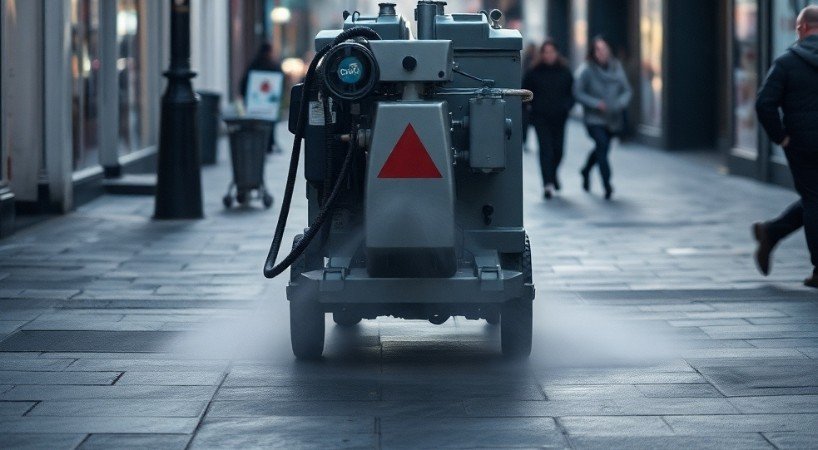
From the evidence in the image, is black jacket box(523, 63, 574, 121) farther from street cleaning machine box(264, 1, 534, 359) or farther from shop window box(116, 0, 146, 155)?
street cleaning machine box(264, 1, 534, 359)

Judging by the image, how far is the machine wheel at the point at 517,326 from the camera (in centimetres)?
751

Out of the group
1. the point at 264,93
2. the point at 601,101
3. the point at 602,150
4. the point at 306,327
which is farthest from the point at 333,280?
the point at 264,93

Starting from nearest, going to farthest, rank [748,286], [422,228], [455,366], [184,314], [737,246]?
[422,228] → [455,366] → [184,314] → [748,286] → [737,246]

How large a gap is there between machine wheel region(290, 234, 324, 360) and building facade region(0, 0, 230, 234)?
6031 millimetres

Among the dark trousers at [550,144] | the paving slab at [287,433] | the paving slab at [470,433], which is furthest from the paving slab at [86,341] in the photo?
the dark trousers at [550,144]

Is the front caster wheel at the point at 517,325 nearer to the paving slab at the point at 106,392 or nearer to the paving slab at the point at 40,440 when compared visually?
the paving slab at the point at 106,392

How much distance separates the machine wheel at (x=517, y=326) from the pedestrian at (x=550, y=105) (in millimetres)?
9366

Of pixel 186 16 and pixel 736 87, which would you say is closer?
pixel 186 16

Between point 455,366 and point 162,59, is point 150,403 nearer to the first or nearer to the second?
point 455,366

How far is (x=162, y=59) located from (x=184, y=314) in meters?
13.2

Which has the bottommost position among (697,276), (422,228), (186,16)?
(697,276)

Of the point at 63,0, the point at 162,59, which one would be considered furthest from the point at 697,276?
the point at 162,59

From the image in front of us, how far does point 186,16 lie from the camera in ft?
48.9

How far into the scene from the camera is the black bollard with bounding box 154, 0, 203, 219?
14672mm
